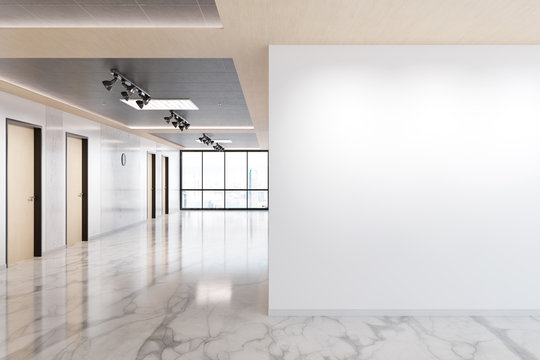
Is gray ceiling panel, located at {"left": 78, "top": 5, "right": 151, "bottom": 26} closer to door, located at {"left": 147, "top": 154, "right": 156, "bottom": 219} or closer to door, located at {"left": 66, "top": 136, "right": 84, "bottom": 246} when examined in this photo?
door, located at {"left": 66, "top": 136, "right": 84, "bottom": 246}

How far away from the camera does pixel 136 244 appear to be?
25.2ft

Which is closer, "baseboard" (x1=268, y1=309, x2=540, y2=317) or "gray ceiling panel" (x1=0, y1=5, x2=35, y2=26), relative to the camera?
"gray ceiling panel" (x1=0, y1=5, x2=35, y2=26)

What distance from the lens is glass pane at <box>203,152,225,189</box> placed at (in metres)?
16.7

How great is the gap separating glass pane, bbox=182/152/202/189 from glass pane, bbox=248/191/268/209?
2.57 meters

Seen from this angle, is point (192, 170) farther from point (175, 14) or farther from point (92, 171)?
point (175, 14)

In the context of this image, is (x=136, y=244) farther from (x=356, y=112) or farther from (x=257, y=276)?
(x=356, y=112)

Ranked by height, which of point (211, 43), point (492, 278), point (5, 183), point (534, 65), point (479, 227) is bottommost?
point (492, 278)

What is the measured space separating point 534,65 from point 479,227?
1913 millimetres

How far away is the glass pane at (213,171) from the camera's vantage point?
1666cm

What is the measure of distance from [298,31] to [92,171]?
266 inches

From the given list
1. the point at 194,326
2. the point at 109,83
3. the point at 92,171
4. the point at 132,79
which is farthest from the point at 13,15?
the point at 92,171

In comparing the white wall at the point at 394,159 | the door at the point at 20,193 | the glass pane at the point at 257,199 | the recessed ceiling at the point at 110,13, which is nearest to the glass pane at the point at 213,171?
the glass pane at the point at 257,199

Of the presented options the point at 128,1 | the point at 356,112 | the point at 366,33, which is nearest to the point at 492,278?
the point at 356,112

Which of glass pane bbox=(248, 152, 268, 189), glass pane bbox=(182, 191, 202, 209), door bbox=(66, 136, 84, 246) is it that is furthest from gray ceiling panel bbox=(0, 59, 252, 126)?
glass pane bbox=(182, 191, 202, 209)
